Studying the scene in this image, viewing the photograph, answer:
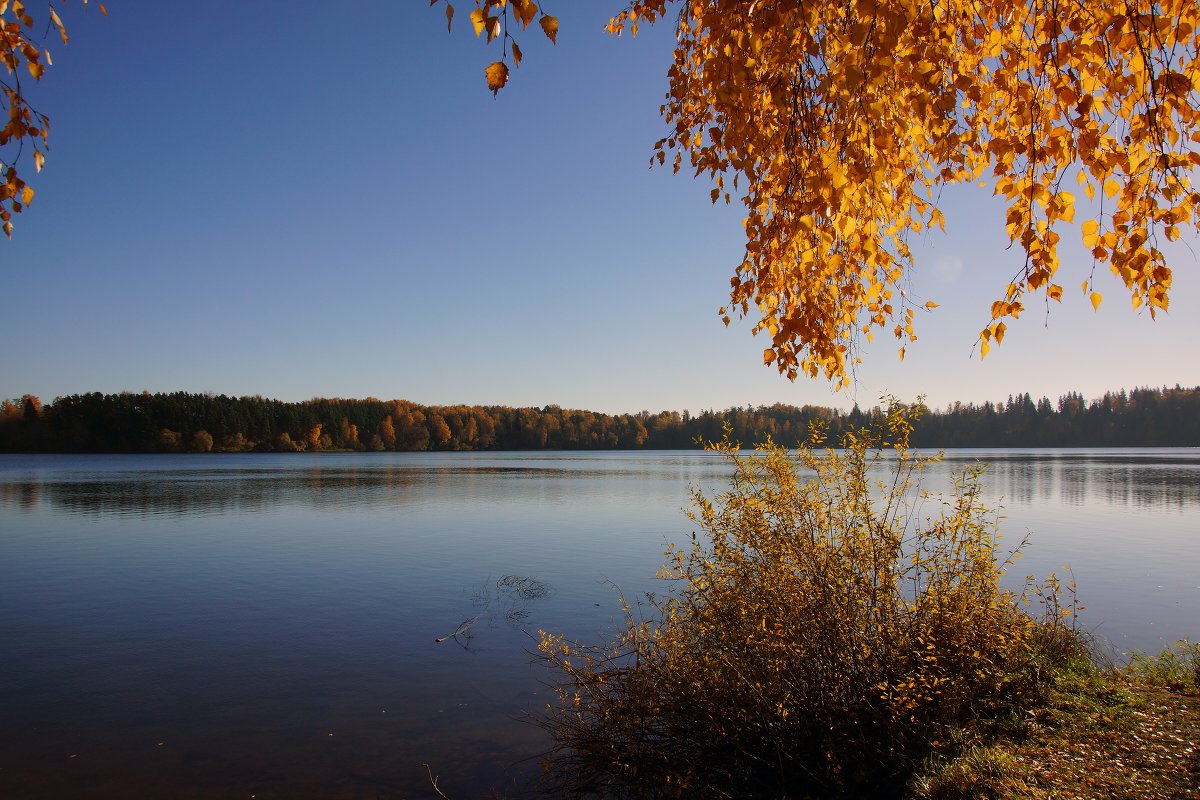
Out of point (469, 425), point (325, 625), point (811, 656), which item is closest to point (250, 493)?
point (325, 625)

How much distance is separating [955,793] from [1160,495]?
4446 cm

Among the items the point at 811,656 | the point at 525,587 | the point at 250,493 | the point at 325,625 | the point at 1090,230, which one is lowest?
the point at 250,493

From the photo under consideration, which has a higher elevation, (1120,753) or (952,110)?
(952,110)

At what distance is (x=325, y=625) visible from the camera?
1442 cm

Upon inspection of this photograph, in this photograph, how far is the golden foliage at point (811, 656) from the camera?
650cm

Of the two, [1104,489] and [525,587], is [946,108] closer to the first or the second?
[525,587]

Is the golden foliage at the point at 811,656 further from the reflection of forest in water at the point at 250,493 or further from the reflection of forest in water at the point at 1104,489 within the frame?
the reflection of forest in water at the point at 250,493

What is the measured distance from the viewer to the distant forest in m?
125

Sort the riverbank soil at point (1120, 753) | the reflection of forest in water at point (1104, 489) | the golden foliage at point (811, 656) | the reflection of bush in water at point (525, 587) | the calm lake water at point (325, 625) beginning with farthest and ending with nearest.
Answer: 1. the reflection of forest in water at point (1104, 489)
2. the reflection of bush in water at point (525, 587)
3. the calm lake water at point (325, 625)
4. the golden foliage at point (811, 656)
5. the riverbank soil at point (1120, 753)

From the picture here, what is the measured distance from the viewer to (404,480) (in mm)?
57875

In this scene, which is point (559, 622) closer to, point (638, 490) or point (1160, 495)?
point (638, 490)

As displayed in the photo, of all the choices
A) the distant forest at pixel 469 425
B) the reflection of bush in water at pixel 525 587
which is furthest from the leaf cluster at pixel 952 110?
the distant forest at pixel 469 425

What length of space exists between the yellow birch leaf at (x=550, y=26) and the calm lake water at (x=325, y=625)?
7575 millimetres

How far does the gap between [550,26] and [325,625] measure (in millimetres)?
14271
